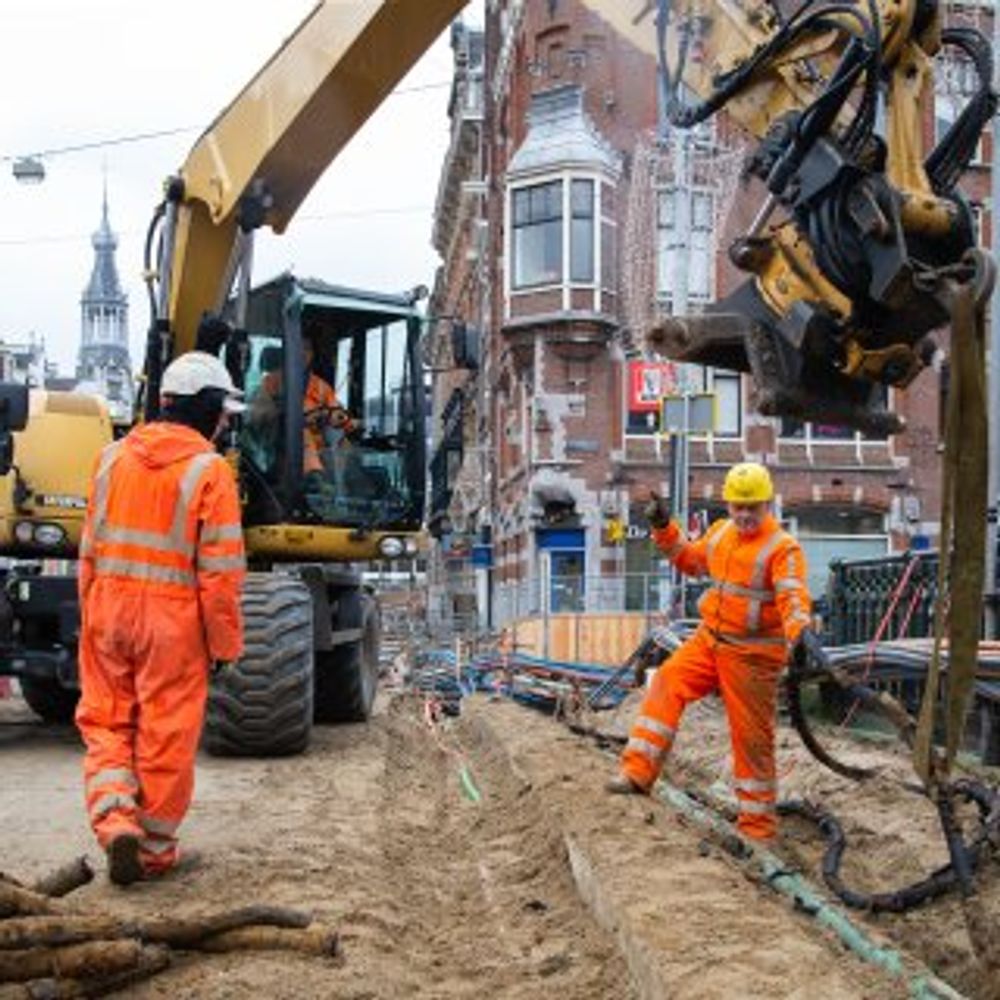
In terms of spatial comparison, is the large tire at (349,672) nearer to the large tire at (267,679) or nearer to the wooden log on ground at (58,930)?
the large tire at (267,679)

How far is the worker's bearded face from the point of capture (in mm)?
7418

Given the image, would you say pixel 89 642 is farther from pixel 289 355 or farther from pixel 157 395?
pixel 289 355

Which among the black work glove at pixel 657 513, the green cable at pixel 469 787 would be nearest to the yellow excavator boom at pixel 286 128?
the black work glove at pixel 657 513

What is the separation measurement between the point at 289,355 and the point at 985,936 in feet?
21.7

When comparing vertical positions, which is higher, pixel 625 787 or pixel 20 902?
pixel 20 902

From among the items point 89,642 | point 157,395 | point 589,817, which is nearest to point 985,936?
point 589,817

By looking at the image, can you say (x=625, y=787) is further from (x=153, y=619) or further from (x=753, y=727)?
(x=153, y=619)

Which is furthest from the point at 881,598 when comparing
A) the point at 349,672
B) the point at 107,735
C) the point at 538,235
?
the point at 538,235

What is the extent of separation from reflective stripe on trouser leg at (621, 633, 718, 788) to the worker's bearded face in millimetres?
610

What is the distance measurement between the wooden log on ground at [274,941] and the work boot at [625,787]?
303 cm

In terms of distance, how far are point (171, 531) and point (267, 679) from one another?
11.0ft

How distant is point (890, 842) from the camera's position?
720 cm

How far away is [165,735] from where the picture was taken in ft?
18.1

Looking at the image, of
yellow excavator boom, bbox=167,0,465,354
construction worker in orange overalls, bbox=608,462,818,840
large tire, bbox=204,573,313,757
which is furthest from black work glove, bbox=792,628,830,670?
yellow excavator boom, bbox=167,0,465,354
